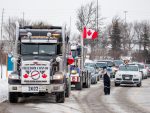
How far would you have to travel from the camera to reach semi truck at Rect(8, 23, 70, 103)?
2186 cm

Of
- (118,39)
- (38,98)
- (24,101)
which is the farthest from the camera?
(118,39)

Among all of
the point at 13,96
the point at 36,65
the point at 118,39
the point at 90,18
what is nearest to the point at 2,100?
the point at 13,96

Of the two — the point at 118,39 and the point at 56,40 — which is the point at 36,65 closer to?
the point at 56,40

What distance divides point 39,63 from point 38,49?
1.35m

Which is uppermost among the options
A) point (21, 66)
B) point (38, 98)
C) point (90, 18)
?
point (90, 18)

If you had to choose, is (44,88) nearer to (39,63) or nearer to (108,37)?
(39,63)

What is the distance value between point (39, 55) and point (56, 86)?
5.99 feet

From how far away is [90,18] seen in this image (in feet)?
279

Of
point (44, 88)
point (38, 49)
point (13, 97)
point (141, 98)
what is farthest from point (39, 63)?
point (141, 98)

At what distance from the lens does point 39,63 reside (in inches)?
863

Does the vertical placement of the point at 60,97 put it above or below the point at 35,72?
below

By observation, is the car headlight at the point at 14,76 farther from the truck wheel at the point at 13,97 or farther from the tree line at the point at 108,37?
the tree line at the point at 108,37

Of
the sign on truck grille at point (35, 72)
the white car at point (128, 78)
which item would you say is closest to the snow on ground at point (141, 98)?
the sign on truck grille at point (35, 72)

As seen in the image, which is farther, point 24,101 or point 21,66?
point 24,101
